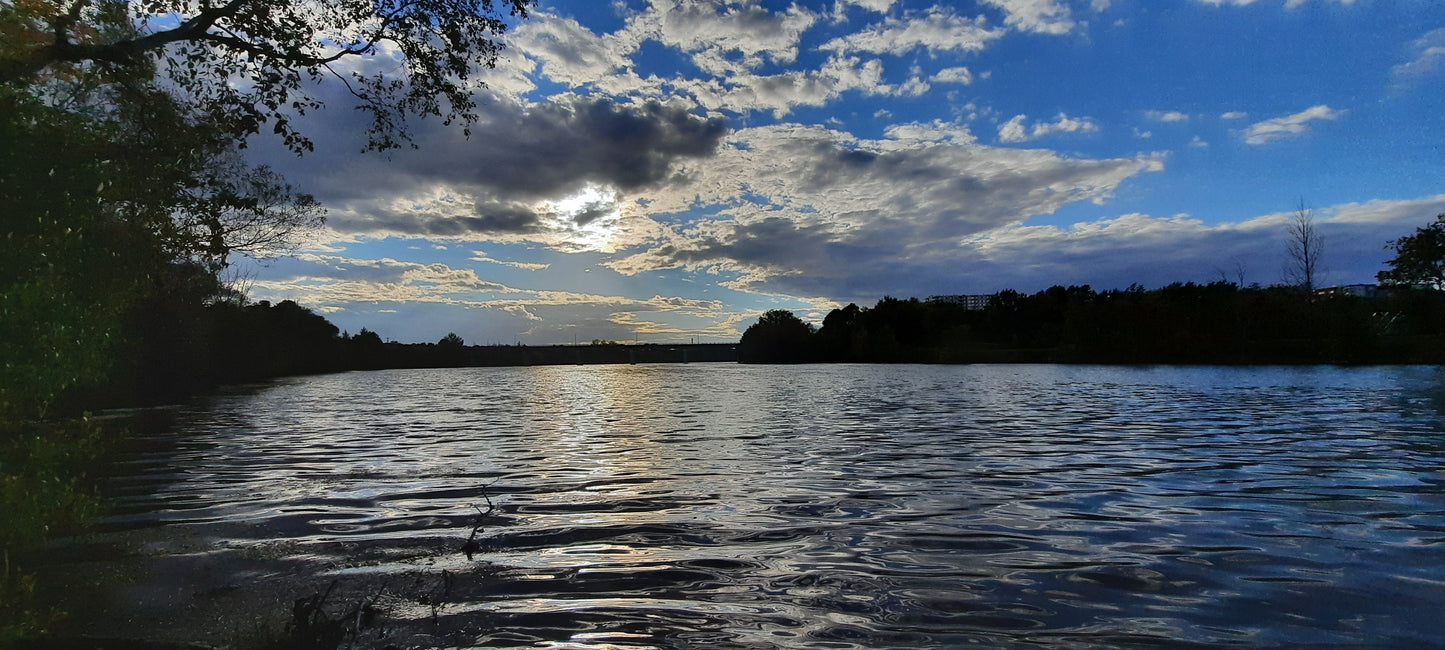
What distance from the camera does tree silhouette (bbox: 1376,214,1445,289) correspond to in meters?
80.8

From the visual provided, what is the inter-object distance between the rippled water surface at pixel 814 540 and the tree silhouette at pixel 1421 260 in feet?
277

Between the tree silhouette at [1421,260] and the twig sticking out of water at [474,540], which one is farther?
the tree silhouette at [1421,260]

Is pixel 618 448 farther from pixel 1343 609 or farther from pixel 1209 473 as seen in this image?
pixel 1343 609

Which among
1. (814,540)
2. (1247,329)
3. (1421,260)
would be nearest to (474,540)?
(814,540)

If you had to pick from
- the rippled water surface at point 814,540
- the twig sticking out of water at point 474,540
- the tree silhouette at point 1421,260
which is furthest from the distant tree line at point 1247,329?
the twig sticking out of water at point 474,540

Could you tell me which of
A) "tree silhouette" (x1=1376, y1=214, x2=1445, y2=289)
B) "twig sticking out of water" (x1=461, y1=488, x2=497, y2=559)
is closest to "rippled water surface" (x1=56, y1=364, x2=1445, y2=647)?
"twig sticking out of water" (x1=461, y1=488, x2=497, y2=559)

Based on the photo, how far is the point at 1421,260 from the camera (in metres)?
82.3

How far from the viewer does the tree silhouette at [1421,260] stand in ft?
265

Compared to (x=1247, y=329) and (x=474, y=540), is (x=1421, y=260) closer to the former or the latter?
(x=1247, y=329)

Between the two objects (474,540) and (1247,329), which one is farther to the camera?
(1247,329)

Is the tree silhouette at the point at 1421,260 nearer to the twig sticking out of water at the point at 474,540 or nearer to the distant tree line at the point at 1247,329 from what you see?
the distant tree line at the point at 1247,329

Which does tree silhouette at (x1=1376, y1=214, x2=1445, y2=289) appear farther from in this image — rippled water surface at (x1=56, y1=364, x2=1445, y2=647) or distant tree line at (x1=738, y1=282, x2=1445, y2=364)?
rippled water surface at (x1=56, y1=364, x2=1445, y2=647)

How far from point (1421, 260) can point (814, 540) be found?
357ft

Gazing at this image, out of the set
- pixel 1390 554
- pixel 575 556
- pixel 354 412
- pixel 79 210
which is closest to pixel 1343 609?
pixel 1390 554
